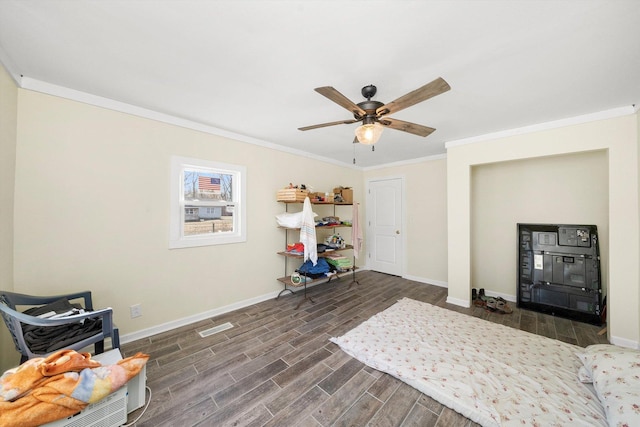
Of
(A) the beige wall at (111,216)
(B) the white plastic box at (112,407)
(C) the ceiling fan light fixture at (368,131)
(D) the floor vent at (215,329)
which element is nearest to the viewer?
(B) the white plastic box at (112,407)

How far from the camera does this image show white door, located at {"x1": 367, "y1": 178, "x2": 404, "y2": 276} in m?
4.84

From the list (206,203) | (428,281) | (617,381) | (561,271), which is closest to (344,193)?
(428,281)

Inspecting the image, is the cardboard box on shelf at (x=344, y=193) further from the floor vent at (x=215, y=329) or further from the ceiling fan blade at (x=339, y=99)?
the floor vent at (x=215, y=329)

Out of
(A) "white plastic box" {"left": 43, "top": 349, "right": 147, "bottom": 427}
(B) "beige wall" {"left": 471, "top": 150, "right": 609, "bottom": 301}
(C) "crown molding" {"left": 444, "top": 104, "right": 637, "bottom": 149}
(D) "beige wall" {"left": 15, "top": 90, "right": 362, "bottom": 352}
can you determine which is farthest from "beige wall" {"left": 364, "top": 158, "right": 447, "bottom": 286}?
(A) "white plastic box" {"left": 43, "top": 349, "right": 147, "bottom": 427}

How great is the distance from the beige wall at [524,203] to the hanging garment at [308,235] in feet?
9.49

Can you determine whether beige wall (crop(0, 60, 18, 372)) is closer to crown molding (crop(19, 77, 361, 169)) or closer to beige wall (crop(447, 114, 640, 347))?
crown molding (crop(19, 77, 361, 169))

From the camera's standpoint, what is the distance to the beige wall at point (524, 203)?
9.68 feet

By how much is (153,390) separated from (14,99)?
2637 mm

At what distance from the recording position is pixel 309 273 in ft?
11.6

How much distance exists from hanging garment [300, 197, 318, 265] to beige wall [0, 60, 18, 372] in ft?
8.89

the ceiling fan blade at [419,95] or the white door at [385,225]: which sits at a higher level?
the ceiling fan blade at [419,95]

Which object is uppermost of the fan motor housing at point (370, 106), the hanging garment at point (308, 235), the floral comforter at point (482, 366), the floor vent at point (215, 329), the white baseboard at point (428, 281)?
the fan motor housing at point (370, 106)

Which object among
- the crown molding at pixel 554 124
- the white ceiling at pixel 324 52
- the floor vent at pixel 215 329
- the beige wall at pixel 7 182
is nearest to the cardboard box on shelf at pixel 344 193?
the crown molding at pixel 554 124

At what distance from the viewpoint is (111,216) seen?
2303 millimetres
